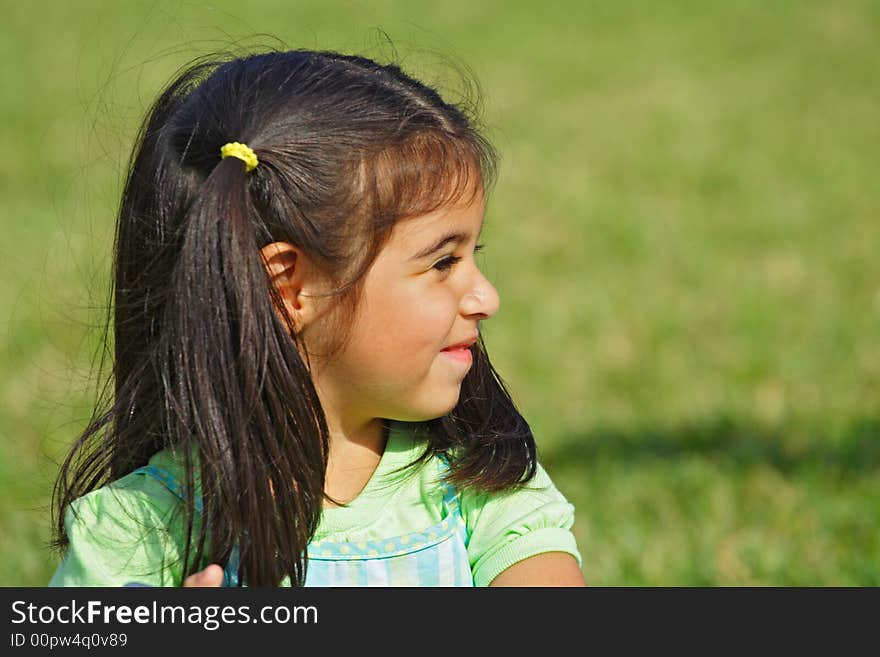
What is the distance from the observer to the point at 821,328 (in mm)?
4871

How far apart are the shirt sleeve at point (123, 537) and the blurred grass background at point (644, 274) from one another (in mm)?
779

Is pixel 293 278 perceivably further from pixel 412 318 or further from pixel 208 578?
pixel 208 578

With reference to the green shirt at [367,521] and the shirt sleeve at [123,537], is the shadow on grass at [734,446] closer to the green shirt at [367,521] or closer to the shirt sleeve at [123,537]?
the green shirt at [367,521]

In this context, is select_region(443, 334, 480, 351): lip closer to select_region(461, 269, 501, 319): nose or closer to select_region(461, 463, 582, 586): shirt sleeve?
select_region(461, 269, 501, 319): nose

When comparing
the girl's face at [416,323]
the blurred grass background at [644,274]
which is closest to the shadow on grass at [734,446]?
the blurred grass background at [644,274]

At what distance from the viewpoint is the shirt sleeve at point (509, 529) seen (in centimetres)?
201

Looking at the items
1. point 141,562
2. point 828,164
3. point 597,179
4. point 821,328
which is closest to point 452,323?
point 141,562

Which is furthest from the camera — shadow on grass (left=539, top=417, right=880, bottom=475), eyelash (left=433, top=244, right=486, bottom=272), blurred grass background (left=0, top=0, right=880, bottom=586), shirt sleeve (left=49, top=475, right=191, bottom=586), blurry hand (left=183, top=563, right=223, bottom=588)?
shadow on grass (left=539, top=417, right=880, bottom=475)

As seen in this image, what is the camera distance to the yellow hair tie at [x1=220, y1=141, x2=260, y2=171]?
1.87 metres

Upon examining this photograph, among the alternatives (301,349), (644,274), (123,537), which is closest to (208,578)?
(123,537)

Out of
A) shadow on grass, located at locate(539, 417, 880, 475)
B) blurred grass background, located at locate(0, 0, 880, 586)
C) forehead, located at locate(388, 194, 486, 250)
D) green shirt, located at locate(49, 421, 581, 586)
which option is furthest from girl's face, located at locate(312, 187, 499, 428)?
shadow on grass, located at locate(539, 417, 880, 475)

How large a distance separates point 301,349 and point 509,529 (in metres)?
0.46
